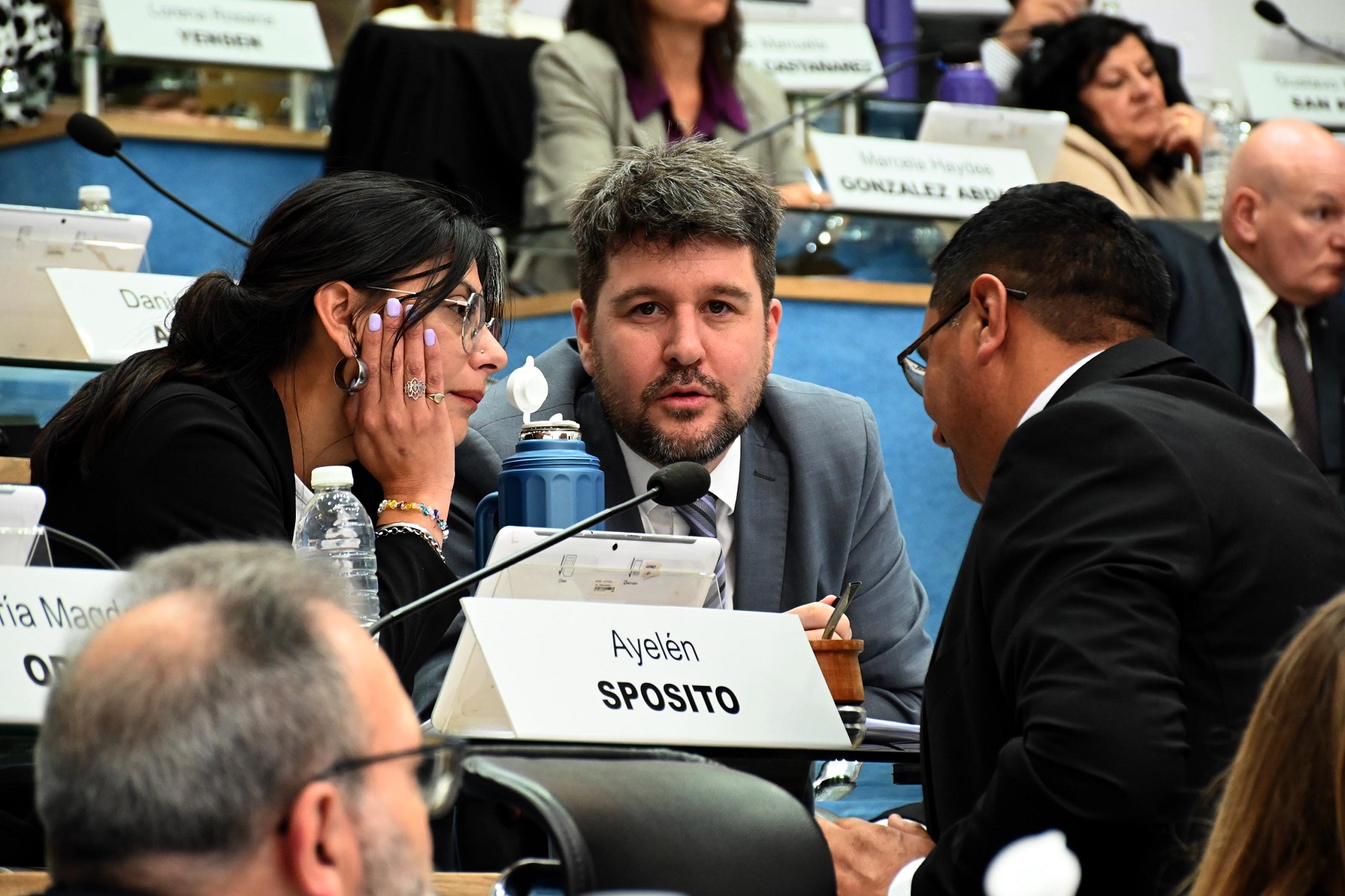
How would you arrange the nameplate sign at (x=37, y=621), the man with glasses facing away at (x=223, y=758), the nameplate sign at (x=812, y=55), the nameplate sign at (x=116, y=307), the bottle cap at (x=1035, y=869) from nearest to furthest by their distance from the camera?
the man with glasses facing away at (x=223, y=758)
the bottle cap at (x=1035, y=869)
the nameplate sign at (x=37, y=621)
the nameplate sign at (x=116, y=307)
the nameplate sign at (x=812, y=55)

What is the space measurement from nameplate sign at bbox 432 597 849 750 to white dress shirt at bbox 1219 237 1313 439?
2546mm

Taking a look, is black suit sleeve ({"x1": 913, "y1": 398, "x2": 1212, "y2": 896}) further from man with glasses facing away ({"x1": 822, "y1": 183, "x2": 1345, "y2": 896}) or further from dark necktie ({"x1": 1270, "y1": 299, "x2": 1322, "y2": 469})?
dark necktie ({"x1": 1270, "y1": 299, "x2": 1322, "y2": 469})

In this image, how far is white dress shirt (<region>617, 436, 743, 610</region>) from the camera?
241cm

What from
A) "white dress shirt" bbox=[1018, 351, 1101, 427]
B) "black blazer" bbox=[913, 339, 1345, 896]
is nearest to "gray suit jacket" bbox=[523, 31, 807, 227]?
"white dress shirt" bbox=[1018, 351, 1101, 427]

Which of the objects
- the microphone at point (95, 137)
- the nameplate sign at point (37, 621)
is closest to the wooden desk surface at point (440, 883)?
the nameplate sign at point (37, 621)

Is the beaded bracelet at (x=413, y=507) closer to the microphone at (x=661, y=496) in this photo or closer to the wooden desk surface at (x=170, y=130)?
the microphone at (x=661, y=496)

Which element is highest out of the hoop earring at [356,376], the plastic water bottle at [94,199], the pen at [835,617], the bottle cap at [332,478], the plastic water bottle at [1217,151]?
the bottle cap at [332,478]

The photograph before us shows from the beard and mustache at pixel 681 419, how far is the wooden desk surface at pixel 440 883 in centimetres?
95

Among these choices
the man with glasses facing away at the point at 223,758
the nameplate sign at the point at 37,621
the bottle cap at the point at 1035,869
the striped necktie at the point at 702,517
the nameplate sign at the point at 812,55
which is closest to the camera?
the man with glasses facing away at the point at 223,758

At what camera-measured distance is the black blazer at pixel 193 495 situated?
77.3 inches

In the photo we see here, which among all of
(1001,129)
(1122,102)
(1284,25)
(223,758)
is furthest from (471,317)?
(1284,25)

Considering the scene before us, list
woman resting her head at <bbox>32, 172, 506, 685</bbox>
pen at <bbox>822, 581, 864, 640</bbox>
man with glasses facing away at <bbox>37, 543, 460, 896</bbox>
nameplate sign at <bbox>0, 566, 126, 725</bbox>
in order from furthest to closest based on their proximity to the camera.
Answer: woman resting her head at <bbox>32, 172, 506, 685</bbox> → pen at <bbox>822, 581, 864, 640</bbox> → nameplate sign at <bbox>0, 566, 126, 725</bbox> → man with glasses facing away at <bbox>37, 543, 460, 896</bbox>

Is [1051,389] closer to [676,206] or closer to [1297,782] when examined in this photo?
[676,206]

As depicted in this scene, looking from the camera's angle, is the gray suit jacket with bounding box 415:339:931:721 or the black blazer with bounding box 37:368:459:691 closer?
the black blazer with bounding box 37:368:459:691
